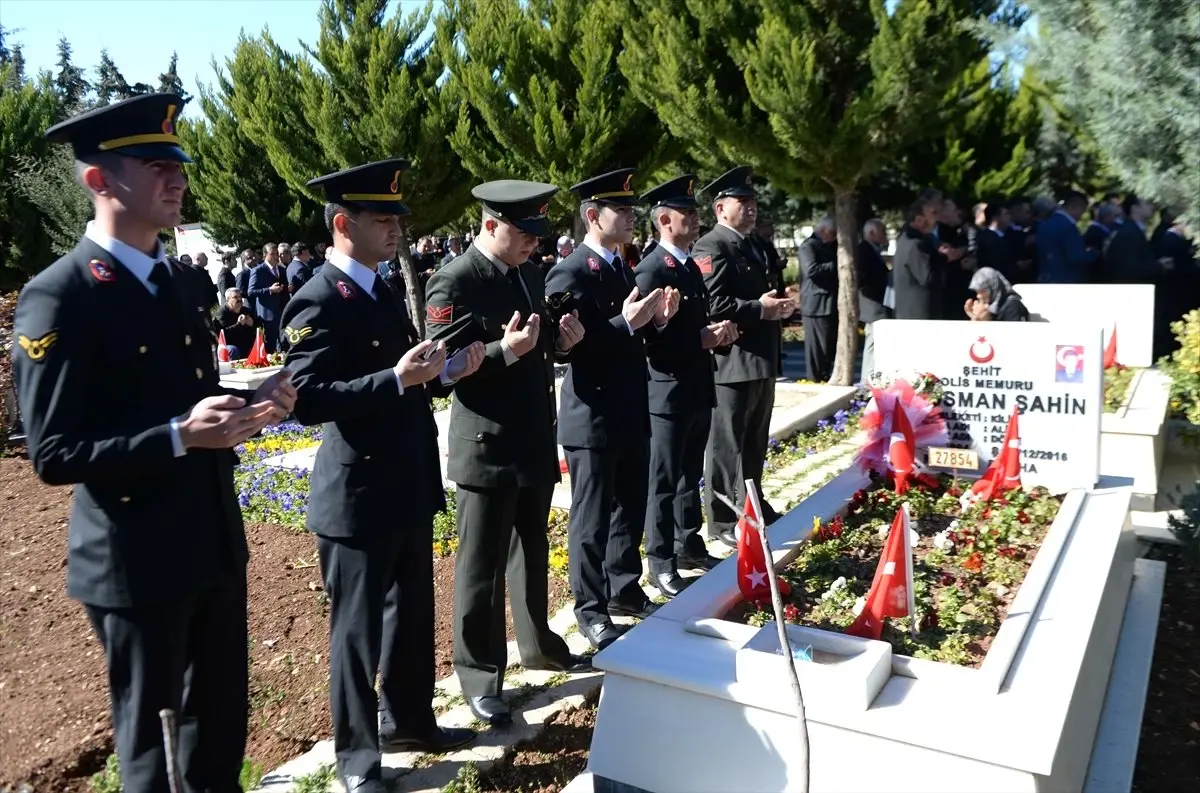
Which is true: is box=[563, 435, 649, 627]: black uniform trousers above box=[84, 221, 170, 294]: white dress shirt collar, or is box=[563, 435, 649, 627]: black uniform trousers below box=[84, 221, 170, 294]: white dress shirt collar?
below

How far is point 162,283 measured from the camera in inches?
101

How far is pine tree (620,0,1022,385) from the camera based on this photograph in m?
8.94

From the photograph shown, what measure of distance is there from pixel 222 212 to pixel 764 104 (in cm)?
2091

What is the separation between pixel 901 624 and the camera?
345 centimetres

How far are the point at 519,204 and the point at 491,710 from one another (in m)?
2.02

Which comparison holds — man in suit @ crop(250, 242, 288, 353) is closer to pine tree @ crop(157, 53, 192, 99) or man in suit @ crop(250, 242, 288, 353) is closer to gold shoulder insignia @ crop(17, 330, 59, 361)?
gold shoulder insignia @ crop(17, 330, 59, 361)

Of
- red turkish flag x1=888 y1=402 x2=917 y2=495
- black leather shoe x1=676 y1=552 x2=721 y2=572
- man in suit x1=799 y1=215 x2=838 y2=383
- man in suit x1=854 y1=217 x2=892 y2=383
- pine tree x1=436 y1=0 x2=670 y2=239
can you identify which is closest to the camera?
red turkish flag x1=888 y1=402 x2=917 y2=495

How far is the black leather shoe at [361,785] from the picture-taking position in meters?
3.10

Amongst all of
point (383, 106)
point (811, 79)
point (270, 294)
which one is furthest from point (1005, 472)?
point (270, 294)

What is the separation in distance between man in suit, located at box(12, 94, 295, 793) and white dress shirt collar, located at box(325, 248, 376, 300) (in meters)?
0.64

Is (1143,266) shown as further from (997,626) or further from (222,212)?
(222,212)

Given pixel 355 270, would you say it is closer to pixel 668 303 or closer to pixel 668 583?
pixel 668 303

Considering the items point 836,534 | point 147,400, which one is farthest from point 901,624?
point 147,400

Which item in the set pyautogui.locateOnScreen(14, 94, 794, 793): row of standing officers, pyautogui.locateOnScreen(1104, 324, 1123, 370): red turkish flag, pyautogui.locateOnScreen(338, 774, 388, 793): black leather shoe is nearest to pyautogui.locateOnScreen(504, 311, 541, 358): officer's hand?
pyautogui.locateOnScreen(14, 94, 794, 793): row of standing officers
